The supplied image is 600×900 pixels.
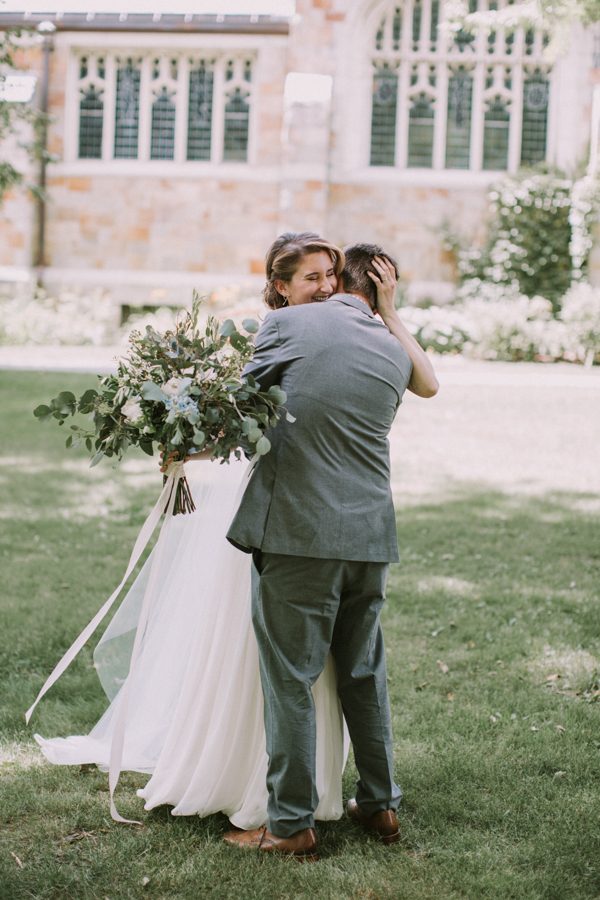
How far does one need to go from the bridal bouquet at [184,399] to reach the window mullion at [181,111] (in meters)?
Answer: 18.0

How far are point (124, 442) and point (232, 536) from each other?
47cm

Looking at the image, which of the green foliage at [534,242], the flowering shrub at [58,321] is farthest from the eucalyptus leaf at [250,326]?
the green foliage at [534,242]

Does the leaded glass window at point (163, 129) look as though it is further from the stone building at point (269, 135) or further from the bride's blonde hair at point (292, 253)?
the bride's blonde hair at point (292, 253)

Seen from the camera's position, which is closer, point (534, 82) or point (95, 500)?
point (95, 500)

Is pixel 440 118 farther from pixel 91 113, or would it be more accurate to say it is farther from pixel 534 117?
pixel 91 113

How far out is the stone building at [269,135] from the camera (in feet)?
63.6

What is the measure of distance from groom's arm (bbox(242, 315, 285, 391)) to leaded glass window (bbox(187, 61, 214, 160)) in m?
18.2

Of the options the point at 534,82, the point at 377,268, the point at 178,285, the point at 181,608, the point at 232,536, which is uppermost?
the point at 534,82

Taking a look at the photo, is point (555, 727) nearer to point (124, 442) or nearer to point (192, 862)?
point (192, 862)

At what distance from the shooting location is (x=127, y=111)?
2067 centimetres

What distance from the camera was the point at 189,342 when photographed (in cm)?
327

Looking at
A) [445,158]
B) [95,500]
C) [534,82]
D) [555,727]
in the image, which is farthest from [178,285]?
[555,727]

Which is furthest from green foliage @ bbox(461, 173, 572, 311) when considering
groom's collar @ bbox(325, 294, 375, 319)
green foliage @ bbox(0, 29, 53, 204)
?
groom's collar @ bbox(325, 294, 375, 319)

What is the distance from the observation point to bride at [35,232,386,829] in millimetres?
3445
